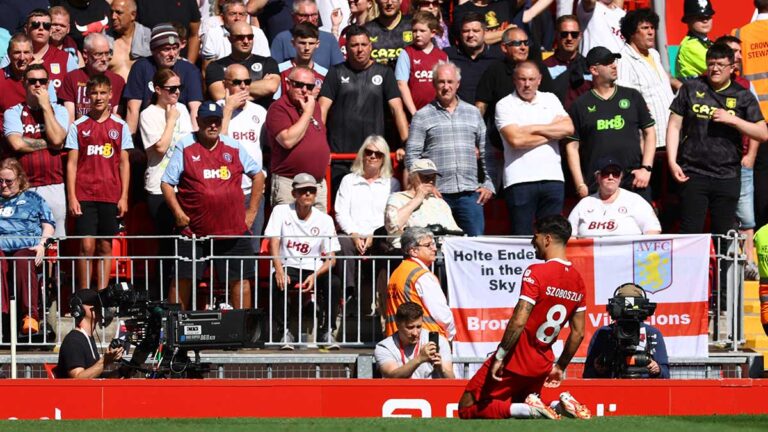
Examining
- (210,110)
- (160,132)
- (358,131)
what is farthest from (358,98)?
(160,132)

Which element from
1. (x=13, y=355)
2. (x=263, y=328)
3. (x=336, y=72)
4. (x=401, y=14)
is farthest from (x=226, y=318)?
(x=401, y=14)

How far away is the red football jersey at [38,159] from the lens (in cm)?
1511

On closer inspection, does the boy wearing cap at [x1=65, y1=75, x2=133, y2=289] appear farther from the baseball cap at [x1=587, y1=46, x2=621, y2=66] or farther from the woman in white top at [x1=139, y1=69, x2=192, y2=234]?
the baseball cap at [x1=587, y1=46, x2=621, y2=66]

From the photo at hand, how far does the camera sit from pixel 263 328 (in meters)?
13.1

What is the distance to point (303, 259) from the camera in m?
14.3

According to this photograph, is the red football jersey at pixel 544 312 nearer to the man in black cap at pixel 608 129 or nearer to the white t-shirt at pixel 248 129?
the man in black cap at pixel 608 129

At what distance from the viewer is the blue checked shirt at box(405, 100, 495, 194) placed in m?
15.1

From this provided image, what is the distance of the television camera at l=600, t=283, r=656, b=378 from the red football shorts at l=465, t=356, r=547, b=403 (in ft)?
4.83

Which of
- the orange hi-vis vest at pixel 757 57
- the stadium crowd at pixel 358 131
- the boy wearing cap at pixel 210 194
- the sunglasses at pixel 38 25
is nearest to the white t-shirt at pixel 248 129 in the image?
the stadium crowd at pixel 358 131

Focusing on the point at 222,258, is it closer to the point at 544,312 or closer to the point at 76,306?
the point at 76,306

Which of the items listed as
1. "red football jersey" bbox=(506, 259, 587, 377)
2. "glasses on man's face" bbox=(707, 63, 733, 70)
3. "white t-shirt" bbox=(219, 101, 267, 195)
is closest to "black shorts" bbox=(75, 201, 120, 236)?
"white t-shirt" bbox=(219, 101, 267, 195)

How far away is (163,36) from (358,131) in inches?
88.2

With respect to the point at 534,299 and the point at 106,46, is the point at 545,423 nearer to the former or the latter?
the point at 534,299

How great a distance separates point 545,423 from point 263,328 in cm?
320
